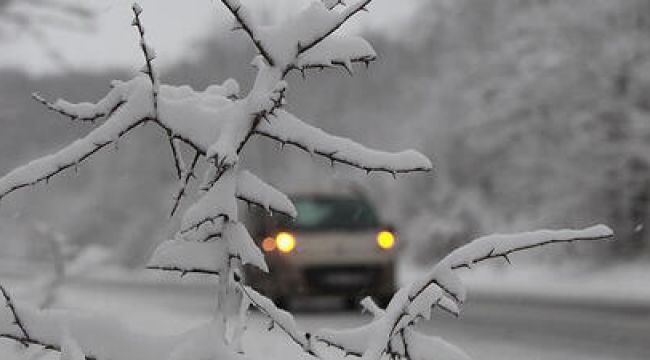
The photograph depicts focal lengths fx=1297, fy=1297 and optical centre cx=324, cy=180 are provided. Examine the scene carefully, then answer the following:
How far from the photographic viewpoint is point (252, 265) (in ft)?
6.00

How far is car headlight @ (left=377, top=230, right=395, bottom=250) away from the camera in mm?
15398

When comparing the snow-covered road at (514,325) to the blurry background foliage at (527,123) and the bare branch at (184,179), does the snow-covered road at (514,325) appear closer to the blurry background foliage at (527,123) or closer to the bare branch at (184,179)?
the blurry background foliage at (527,123)

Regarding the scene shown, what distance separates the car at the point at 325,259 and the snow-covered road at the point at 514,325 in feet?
1.18

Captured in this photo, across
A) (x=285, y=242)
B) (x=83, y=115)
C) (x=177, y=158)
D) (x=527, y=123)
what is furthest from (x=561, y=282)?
(x=83, y=115)

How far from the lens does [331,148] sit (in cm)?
186

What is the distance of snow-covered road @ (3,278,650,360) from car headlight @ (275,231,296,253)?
0.81 m

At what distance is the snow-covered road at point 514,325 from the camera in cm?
1024

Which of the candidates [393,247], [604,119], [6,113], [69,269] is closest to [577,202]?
[604,119]

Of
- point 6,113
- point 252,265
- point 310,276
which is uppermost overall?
point 310,276

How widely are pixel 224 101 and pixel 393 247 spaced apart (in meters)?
13.6

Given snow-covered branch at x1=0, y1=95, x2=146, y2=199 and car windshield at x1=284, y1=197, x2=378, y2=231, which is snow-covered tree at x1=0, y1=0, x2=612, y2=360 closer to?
snow-covered branch at x1=0, y1=95, x2=146, y2=199

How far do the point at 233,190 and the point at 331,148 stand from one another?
16cm

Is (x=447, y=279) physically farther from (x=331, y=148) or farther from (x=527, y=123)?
(x=527, y=123)

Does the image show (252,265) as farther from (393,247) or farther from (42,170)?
(393,247)
